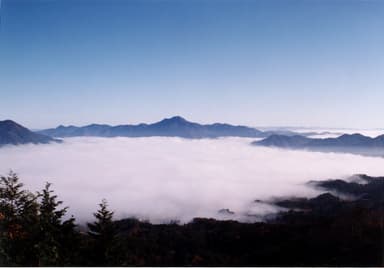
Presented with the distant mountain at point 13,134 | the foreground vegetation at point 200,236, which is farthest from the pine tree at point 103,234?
the distant mountain at point 13,134

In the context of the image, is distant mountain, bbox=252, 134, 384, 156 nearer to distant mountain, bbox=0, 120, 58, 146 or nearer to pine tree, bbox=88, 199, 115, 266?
pine tree, bbox=88, 199, 115, 266

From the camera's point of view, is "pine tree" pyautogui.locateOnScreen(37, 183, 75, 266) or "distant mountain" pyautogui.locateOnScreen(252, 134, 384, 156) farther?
"distant mountain" pyautogui.locateOnScreen(252, 134, 384, 156)

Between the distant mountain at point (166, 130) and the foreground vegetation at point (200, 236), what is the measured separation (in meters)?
0.74

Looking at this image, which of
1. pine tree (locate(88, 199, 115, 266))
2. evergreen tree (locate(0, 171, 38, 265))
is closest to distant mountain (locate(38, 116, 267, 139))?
evergreen tree (locate(0, 171, 38, 265))

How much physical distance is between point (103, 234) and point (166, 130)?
4.18 feet

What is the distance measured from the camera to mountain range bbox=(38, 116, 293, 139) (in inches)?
169

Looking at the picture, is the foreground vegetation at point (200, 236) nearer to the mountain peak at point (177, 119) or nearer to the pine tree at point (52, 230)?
the pine tree at point (52, 230)

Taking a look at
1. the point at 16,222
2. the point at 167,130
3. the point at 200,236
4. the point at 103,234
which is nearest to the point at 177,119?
→ the point at 167,130

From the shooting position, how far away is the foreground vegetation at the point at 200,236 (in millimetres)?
3717

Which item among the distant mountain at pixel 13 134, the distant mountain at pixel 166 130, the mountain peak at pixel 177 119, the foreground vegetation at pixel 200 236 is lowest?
the foreground vegetation at pixel 200 236

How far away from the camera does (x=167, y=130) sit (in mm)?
4277

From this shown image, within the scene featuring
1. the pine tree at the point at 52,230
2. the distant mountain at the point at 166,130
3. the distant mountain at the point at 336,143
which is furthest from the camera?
the distant mountain at the point at 166,130

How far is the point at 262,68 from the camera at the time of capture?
168 inches

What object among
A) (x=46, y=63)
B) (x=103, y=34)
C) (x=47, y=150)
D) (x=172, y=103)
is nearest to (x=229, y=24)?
(x=172, y=103)
